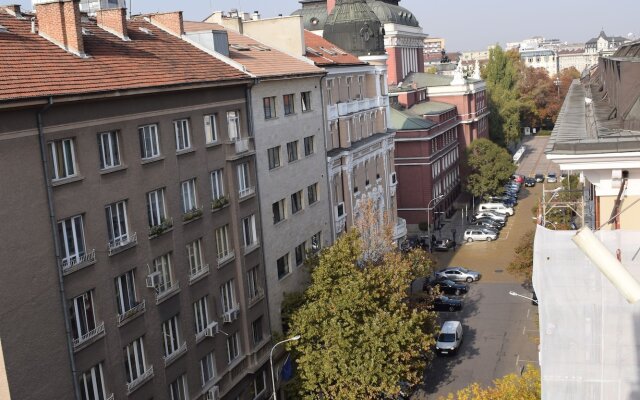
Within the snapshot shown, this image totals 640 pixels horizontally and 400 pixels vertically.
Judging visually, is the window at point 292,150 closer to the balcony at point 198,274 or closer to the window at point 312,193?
the window at point 312,193

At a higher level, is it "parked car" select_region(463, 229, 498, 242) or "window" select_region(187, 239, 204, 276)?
"window" select_region(187, 239, 204, 276)

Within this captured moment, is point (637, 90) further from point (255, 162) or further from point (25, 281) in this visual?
point (255, 162)

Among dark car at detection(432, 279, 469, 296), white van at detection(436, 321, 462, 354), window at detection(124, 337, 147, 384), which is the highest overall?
window at detection(124, 337, 147, 384)

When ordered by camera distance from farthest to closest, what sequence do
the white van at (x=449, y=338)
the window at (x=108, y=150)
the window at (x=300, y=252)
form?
the white van at (x=449, y=338)
the window at (x=300, y=252)
the window at (x=108, y=150)

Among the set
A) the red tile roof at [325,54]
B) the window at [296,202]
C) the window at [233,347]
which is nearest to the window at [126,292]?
the window at [233,347]

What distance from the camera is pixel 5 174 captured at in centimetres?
1886

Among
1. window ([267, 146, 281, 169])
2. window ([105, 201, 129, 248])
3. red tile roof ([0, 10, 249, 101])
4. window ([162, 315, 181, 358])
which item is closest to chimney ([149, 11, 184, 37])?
red tile roof ([0, 10, 249, 101])

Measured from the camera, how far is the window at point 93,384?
848 inches

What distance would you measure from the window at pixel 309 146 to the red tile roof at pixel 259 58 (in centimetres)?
323

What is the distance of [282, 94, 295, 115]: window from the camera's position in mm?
34438

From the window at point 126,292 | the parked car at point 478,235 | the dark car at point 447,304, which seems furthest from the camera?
the parked car at point 478,235

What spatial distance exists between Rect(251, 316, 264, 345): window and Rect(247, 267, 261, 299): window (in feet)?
3.42

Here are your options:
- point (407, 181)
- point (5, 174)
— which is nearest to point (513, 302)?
point (407, 181)

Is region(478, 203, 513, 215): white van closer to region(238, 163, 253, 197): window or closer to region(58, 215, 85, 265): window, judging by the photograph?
region(238, 163, 253, 197): window
